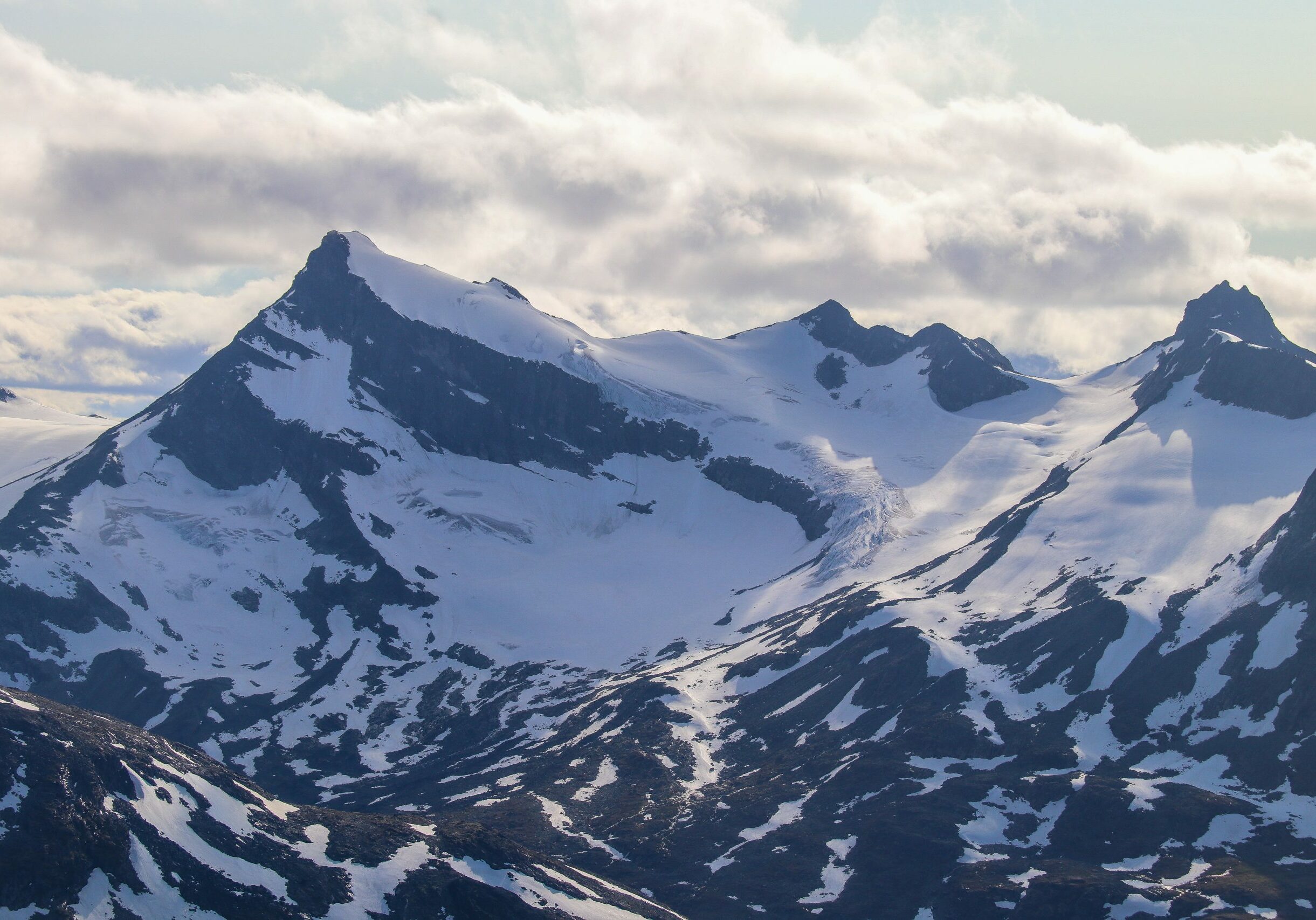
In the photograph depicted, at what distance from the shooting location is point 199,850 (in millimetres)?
166625

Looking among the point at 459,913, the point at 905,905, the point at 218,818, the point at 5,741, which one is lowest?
the point at 905,905

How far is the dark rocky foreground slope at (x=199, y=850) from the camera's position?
155750 millimetres

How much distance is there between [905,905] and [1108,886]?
2727cm

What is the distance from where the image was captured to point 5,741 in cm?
16475

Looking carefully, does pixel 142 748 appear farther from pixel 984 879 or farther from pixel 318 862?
pixel 984 879

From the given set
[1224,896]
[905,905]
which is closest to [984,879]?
[905,905]

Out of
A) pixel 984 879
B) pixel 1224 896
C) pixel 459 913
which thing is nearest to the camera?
pixel 459 913

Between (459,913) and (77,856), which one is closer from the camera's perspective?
(77,856)

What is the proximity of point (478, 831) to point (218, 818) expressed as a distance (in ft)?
109

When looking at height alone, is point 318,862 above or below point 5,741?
below

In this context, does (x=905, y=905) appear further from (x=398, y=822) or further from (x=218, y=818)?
(x=218, y=818)

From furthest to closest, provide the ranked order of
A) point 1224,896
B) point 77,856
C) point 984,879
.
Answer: point 984,879
point 1224,896
point 77,856

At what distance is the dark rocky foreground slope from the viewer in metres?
156

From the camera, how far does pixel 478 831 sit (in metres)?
190
